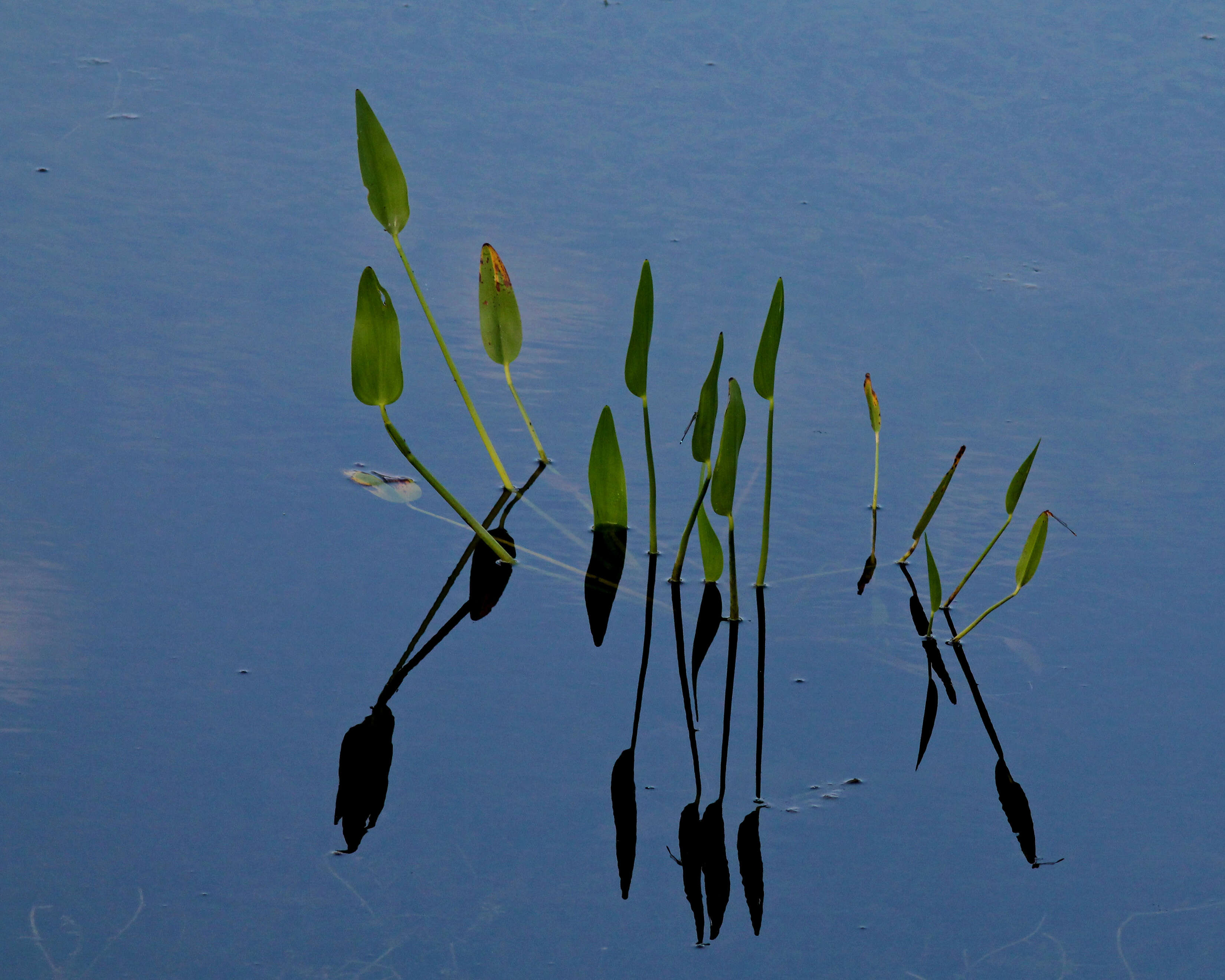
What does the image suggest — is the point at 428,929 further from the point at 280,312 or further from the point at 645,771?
the point at 280,312

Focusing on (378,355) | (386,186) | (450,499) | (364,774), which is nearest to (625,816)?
(364,774)

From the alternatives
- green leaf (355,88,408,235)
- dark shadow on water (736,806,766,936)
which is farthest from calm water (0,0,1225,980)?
green leaf (355,88,408,235)

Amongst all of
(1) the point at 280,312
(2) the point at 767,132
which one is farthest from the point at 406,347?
(2) the point at 767,132

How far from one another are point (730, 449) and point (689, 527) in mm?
141

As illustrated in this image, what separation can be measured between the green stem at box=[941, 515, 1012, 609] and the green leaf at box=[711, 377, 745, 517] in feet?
1.05

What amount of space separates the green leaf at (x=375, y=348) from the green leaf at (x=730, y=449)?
0.40m

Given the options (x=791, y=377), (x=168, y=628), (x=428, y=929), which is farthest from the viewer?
(x=791, y=377)

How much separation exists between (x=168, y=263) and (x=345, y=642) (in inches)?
45.3

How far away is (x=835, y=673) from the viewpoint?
1.68 metres

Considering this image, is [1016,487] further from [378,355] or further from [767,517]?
[378,355]

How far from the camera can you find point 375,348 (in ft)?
5.44

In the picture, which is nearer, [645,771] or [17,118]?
[645,771]

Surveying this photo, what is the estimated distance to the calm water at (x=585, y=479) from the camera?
134 centimetres

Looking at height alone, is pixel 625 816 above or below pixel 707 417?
below
